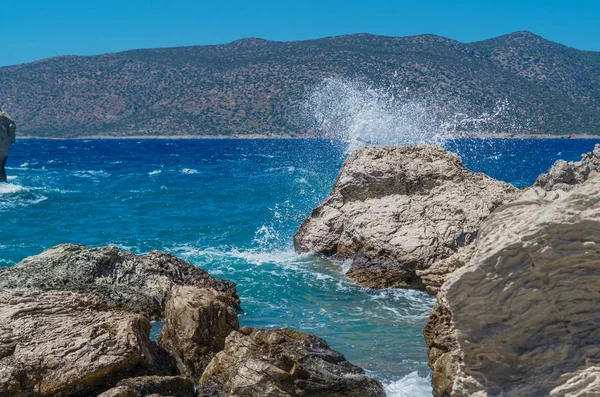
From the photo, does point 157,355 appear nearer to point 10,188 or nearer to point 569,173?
point 569,173

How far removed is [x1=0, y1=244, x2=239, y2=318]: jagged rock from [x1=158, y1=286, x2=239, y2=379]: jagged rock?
2393 millimetres

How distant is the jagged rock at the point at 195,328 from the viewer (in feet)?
30.3

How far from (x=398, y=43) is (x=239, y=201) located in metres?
128

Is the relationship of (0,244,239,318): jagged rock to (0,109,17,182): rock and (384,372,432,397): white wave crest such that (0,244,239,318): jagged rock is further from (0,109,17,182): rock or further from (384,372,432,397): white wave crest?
(0,109,17,182): rock

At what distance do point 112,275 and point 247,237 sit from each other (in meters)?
9.29

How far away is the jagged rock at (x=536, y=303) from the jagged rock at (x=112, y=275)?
26.6ft

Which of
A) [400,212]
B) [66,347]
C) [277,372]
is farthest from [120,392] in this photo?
[400,212]

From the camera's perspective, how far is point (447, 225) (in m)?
14.9

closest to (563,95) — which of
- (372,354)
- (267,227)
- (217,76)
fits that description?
(217,76)

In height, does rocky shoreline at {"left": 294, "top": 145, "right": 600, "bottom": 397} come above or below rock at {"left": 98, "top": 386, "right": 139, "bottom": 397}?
above

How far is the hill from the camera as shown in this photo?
5374 inches

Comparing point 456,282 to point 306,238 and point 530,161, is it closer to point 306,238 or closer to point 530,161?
point 306,238

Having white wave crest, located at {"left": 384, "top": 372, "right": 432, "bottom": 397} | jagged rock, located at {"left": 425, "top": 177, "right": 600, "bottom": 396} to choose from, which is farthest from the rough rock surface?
jagged rock, located at {"left": 425, "top": 177, "right": 600, "bottom": 396}

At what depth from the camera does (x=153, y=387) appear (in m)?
7.77
